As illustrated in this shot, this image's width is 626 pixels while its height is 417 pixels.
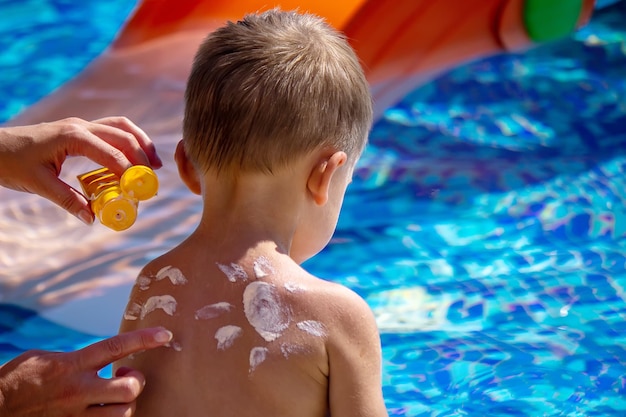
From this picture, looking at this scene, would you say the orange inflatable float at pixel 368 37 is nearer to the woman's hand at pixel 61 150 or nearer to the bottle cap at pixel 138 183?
the woman's hand at pixel 61 150

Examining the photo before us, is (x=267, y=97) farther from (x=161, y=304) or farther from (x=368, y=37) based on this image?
(x=368, y=37)

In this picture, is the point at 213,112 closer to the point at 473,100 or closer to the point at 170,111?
the point at 170,111

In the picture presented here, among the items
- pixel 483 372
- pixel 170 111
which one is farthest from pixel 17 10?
pixel 483 372

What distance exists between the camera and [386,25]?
3.91 metres

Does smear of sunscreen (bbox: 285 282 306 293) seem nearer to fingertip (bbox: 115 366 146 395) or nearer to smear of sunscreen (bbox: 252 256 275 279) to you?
smear of sunscreen (bbox: 252 256 275 279)

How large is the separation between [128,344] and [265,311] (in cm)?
25

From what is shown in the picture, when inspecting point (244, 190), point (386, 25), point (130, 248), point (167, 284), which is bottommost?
point (167, 284)

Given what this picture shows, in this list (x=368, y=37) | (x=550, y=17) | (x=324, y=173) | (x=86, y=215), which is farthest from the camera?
(x=550, y=17)

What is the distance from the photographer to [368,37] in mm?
3881

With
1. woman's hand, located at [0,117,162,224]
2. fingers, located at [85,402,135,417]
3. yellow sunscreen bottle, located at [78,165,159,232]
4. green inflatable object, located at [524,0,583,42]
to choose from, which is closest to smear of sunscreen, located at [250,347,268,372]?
fingers, located at [85,402,135,417]

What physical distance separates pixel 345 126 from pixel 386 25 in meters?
2.15

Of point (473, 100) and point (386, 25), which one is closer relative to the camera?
point (386, 25)

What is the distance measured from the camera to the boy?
69.2 inches

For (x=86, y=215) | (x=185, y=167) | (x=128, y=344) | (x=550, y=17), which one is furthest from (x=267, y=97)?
Answer: (x=550, y=17)
